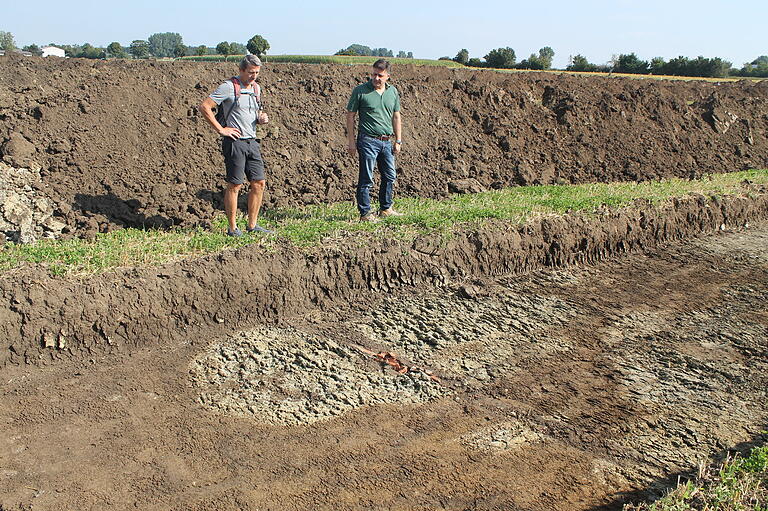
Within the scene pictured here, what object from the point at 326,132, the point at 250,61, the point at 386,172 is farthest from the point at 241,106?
the point at 326,132

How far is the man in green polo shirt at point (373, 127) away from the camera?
25.8 ft

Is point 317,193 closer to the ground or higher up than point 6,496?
higher up

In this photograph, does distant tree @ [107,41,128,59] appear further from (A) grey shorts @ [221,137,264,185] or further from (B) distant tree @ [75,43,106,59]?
(A) grey shorts @ [221,137,264,185]

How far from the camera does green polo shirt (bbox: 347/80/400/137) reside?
787 centimetres

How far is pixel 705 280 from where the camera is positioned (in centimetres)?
801

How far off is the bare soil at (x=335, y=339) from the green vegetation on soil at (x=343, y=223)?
11.6 inches

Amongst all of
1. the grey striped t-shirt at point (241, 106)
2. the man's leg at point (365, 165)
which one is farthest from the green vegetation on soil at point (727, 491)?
the grey striped t-shirt at point (241, 106)

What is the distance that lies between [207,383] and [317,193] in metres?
4.64

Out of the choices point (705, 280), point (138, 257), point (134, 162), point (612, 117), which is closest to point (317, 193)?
point (134, 162)

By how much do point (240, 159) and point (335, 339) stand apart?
234cm

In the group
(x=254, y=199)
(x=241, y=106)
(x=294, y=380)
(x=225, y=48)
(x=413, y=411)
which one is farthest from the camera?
(x=225, y=48)

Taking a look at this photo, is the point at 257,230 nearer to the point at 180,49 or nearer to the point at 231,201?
the point at 231,201

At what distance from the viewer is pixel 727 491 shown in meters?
3.64

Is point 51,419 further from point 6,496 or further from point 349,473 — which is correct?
point 349,473
